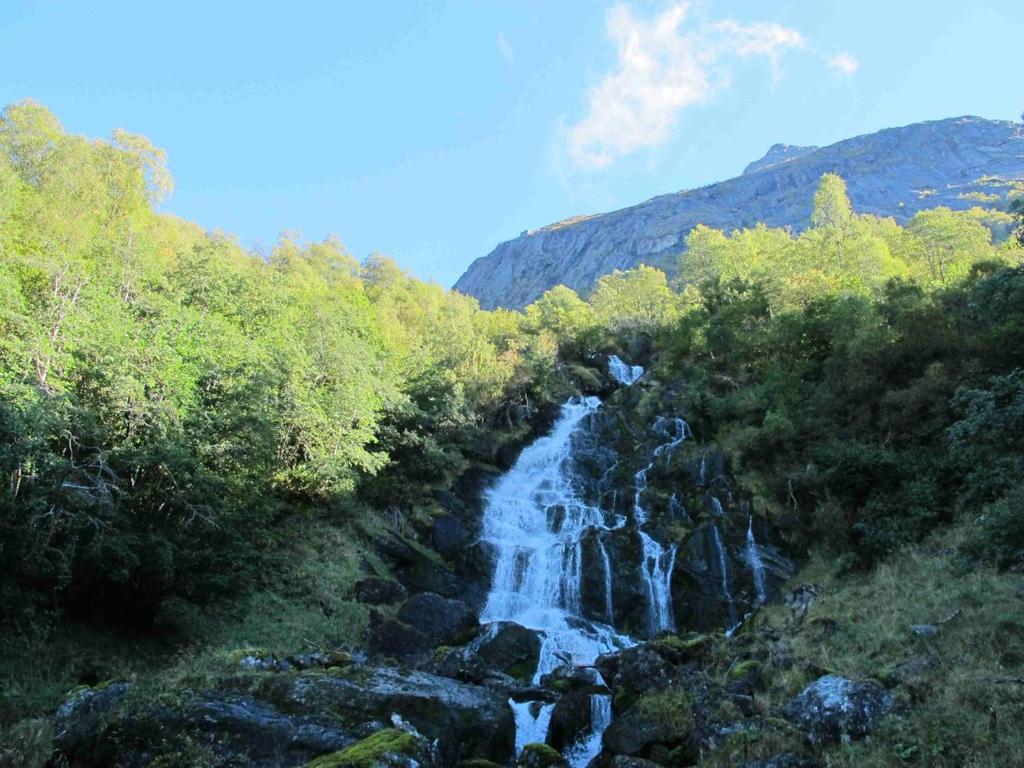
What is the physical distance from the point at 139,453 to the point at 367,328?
20992 millimetres

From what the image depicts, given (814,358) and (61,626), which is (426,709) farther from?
(814,358)

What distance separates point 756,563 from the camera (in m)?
22.0

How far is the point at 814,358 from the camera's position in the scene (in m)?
30.6

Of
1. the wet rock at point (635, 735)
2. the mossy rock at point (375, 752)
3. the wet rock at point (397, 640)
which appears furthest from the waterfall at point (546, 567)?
the mossy rock at point (375, 752)

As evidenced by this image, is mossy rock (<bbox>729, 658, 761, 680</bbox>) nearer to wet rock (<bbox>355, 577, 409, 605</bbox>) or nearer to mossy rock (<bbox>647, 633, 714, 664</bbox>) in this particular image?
mossy rock (<bbox>647, 633, 714, 664</bbox>)

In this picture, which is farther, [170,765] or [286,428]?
[286,428]

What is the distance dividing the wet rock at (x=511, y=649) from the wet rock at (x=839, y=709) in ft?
29.8

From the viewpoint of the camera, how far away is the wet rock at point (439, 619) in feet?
60.0

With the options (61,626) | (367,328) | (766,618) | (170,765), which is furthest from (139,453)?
(367,328)

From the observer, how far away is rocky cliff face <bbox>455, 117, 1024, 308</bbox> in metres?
156

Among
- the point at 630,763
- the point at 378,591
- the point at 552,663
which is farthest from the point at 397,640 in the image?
the point at 630,763

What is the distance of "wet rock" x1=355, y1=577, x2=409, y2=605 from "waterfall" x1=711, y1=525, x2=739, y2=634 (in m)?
11.0

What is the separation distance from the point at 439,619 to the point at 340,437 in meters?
7.68

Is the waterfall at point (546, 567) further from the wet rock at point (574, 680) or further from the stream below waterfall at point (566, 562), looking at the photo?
the wet rock at point (574, 680)
